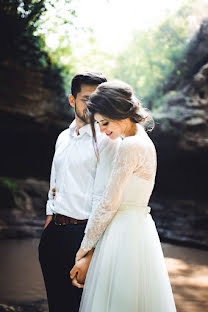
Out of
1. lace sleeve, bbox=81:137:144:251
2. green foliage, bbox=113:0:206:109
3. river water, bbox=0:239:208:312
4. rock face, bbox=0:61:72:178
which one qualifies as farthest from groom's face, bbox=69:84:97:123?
green foliage, bbox=113:0:206:109

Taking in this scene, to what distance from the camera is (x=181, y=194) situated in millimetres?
7980

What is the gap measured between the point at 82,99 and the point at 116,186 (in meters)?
0.57

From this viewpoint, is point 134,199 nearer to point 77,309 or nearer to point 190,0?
point 77,309

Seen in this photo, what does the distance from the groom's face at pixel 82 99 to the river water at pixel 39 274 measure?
238cm

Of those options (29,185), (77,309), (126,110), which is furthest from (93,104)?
(29,185)

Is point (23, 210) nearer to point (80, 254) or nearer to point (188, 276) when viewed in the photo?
point (188, 276)

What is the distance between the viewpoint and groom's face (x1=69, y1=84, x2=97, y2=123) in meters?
1.82

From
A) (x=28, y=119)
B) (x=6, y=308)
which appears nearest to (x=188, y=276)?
(x=6, y=308)

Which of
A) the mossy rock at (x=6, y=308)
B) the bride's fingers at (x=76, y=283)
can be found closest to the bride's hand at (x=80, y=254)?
the bride's fingers at (x=76, y=283)

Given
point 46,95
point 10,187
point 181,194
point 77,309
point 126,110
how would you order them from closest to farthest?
1. point 126,110
2. point 77,309
3. point 10,187
4. point 46,95
5. point 181,194

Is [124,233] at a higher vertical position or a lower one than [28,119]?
lower

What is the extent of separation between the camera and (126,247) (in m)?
1.57

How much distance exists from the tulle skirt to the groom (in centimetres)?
18

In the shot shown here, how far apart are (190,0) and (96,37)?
2.34m
